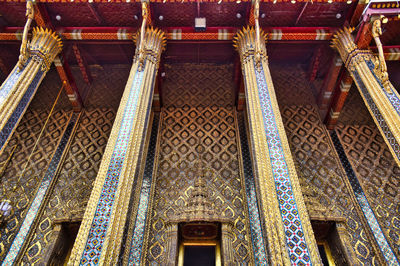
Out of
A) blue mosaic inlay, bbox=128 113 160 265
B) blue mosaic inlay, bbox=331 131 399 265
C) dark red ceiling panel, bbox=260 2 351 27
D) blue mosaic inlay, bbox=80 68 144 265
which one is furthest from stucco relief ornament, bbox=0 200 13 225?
blue mosaic inlay, bbox=331 131 399 265

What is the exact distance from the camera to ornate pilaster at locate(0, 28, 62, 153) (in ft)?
17.2

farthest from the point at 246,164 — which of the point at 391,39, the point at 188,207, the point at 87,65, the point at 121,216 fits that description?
the point at 87,65

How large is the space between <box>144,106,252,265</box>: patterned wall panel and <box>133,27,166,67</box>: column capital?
220 cm

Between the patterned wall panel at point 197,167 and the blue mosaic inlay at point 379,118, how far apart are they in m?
3.16

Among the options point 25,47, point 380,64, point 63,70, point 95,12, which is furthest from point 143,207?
point 380,64

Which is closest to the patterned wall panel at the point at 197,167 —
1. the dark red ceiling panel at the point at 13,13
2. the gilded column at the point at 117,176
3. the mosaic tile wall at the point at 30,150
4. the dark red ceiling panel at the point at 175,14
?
the gilded column at the point at 117,176

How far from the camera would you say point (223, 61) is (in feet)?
33.2

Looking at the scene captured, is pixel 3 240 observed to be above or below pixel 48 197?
below

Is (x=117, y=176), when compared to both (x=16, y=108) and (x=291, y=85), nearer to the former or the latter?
(x=16, y=108)

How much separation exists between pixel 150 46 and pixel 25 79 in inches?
110

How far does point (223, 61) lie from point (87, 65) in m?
4.66

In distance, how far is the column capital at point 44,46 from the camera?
257 inches

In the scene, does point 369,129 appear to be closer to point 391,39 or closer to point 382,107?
point 391,39

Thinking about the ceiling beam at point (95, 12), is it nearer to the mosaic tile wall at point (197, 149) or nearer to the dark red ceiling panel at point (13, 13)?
the dark red ceiling panel at point (13, 13)
